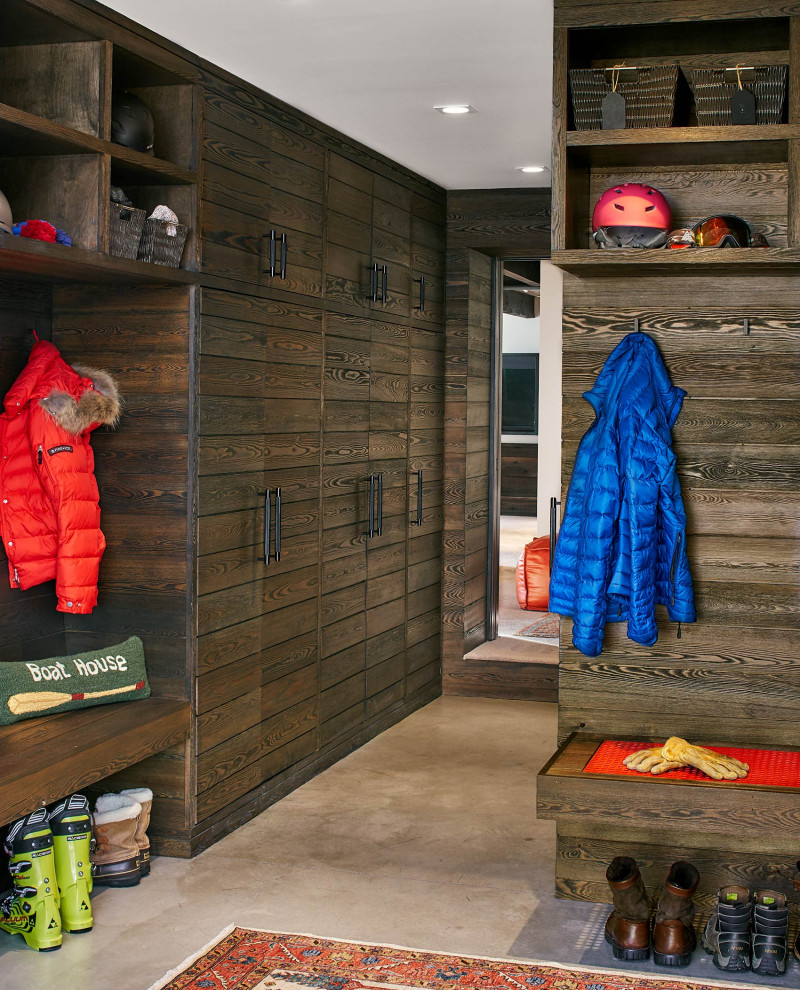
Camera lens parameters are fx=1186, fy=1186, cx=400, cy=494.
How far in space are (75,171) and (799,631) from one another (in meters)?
2.52

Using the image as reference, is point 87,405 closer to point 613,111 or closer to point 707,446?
point 613,111

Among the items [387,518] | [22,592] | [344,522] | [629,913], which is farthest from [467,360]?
[629,913]

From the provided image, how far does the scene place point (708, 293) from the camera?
357 centimetres

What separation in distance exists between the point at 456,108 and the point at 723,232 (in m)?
1.45

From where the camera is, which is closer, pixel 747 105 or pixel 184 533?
pixel 747 105

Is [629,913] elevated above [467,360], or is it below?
below

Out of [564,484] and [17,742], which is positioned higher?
[564,484]

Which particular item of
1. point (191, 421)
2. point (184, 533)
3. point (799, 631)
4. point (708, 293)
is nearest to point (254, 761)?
point (184, 533)

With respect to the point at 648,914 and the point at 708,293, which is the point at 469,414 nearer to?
the point at 708,293

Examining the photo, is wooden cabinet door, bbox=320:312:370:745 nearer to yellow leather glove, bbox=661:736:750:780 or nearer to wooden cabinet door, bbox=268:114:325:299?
wooden cabinet door, bbox=268:114:325:299

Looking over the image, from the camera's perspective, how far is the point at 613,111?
3.38m

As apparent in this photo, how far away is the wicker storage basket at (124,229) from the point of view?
3.48 metres

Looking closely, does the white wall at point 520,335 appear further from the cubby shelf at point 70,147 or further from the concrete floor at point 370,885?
the cubby shelf at point 70,147

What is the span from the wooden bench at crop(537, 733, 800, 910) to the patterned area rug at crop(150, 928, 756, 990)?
15.2 inches
